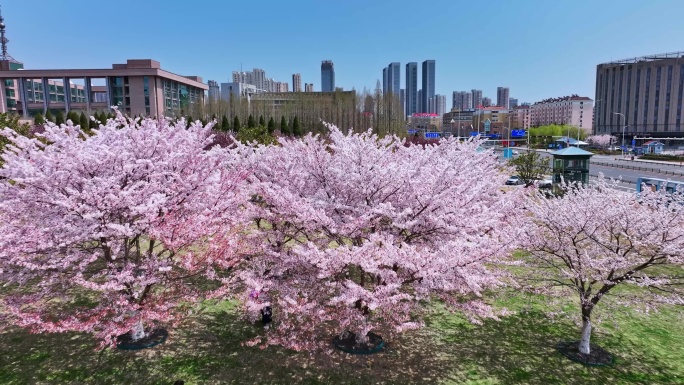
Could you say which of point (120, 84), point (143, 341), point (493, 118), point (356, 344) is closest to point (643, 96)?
point (493, 118)

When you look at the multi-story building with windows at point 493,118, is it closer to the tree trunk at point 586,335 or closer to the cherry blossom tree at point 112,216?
the tree trunk at point 586,335

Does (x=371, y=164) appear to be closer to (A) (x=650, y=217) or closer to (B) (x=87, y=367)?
(A) (x=650, y=217)

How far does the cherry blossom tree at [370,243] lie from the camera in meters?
7.35

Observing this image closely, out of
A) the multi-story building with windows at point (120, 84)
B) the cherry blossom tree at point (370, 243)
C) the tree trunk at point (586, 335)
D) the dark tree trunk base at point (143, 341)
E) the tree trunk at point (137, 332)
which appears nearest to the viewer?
the cherry blossom tree at point (370, 243)

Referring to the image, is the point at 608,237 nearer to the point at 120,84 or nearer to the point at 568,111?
the point at 120,84

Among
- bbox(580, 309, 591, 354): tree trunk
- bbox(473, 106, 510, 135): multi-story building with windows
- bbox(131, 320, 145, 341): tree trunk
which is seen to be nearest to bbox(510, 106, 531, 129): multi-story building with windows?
bbox(473, 106, 510, 135): multi-story building with windows

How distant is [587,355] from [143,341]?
954cm

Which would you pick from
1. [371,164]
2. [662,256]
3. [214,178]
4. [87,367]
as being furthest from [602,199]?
[87,367]

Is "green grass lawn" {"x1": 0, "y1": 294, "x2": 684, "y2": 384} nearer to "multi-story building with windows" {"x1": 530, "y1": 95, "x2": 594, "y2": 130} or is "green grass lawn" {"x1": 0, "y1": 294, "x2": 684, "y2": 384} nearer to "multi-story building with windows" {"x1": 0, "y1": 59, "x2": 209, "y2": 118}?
"multi-story building with windows" {"x1": 0, "y1": 59, "x2": 209, "y2": 118}

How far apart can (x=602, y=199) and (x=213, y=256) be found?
808cm

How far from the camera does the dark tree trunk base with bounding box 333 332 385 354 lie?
356 inches

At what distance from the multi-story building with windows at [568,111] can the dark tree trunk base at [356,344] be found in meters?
162

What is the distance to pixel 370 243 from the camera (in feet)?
24.3

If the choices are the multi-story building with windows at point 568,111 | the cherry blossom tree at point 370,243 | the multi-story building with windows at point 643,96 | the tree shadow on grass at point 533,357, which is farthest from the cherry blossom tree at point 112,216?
the multi-story building with windows at point 568,111
